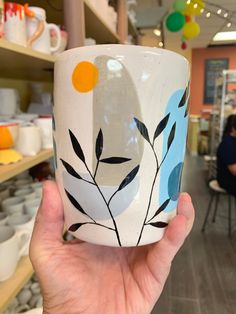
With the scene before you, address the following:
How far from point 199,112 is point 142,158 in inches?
262

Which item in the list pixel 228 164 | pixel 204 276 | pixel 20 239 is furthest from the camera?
pixel 228 164

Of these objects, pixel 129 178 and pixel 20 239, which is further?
pixel 20 239

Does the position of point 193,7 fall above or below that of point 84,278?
above

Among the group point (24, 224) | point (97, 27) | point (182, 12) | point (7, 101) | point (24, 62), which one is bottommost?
point (24, 224)

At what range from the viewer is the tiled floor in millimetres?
1590

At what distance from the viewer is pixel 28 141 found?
0.80 metres

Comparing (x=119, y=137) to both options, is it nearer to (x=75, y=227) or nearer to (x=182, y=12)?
(x=75, y=227)

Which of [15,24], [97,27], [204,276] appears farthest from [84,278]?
[204,276]

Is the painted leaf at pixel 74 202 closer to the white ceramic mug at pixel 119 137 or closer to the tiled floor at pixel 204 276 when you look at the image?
the white ceramic mug at pixel 119 137

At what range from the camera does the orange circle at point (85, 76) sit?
0.34 m

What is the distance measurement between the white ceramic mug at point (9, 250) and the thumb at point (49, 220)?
0.24m

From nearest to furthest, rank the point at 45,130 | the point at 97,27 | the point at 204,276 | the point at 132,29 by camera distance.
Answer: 1. the point at 45,130
2. the point at 97,27
3. the point at 204,276
4. the point at 132,29

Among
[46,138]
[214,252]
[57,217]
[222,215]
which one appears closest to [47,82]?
[46,138]

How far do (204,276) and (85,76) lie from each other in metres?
1.85
